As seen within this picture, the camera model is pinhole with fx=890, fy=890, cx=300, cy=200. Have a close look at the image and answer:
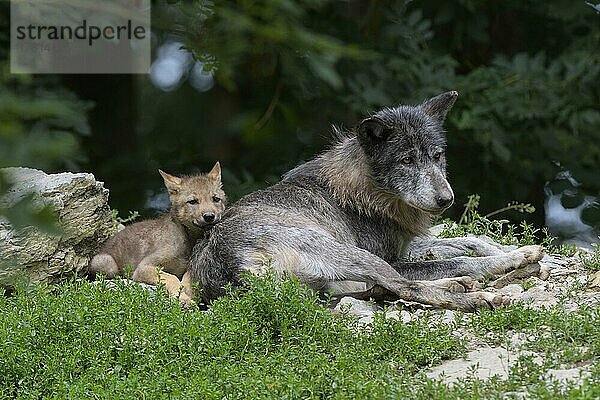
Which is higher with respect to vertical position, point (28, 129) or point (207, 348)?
point (28, 129)

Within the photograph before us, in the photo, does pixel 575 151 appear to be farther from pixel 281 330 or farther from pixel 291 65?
pixel 291 65

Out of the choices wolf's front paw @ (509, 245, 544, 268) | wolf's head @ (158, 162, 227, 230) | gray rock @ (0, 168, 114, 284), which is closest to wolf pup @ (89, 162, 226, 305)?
wolf's head @ (158, 162, 227, 230)

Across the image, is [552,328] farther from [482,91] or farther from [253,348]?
[482,91]

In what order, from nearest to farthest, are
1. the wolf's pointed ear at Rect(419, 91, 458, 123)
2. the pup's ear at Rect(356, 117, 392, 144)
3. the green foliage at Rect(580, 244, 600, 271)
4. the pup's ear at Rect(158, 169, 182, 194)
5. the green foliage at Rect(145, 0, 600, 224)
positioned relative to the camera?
the pup's ear at Rect(356, 117, 392, 144)
the green foliage at Rect(580, 244, 600, 271)
the pup's ear at Rect(158, 169, 182, 194)
the wolf's pointed ear at Rect(419, 91, 458, 123)
the green foliage at Rect(145, 0, 600, 224)

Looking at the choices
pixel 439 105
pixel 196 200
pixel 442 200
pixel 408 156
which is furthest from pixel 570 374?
pixel 196 200

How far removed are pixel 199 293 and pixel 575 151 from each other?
5364 millimetres

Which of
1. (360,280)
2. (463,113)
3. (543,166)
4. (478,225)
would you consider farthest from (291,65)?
(543,166)

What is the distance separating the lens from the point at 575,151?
31.9 feet

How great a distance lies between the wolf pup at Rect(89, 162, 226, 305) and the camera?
21.3ft

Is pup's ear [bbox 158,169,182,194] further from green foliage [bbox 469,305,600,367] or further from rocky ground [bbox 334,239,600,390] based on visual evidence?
green foliage [bbox 469,305,600,367]

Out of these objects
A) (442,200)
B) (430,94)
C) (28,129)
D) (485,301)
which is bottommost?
(485,301)

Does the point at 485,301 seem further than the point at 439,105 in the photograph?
A: No

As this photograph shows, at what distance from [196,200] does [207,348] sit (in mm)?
2039

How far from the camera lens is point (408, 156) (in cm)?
633
